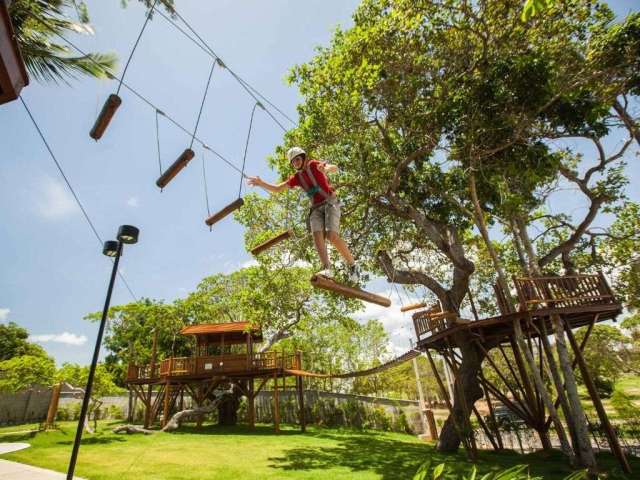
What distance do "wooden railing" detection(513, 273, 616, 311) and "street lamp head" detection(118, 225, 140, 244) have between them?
9231 mm

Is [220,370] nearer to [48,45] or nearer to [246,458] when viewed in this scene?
[246,458]

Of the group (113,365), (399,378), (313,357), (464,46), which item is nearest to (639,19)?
(464,46)

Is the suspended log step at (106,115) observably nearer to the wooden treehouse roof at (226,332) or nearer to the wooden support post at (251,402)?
the wooden treehouse roof at (226,332)

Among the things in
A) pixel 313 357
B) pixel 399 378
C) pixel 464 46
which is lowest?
pixel 399 378

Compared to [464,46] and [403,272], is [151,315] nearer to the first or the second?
[403,272]

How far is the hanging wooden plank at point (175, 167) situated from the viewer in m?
5.07

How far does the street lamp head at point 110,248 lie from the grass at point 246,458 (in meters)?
5.41

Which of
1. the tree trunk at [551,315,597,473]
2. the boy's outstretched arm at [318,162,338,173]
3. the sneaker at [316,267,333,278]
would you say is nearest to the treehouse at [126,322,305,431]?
the tree trunk at [551,315,597,473]

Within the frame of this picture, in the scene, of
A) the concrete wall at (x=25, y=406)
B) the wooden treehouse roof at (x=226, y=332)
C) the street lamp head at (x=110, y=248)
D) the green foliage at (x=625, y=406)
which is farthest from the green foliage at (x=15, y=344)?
the green foliage at (x=625, y=406)

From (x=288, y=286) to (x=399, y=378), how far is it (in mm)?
23663

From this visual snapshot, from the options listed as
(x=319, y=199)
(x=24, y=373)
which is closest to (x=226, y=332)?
(x=24, y=373)

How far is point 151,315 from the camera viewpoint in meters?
25.9

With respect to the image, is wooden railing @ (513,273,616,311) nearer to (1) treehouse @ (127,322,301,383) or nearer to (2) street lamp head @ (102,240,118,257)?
(2) street lamp head @ (102,240,118,257)

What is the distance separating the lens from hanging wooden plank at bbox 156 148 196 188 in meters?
5.07
